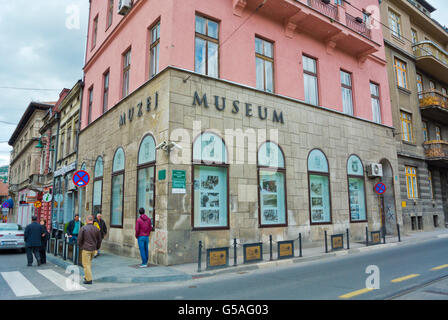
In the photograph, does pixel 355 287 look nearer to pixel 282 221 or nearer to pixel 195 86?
pixel 282 221

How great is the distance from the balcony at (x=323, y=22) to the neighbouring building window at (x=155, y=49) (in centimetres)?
346

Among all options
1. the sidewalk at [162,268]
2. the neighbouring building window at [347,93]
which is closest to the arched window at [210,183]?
the sidewalk at [162,268]

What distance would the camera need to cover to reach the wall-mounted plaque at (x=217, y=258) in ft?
30.4

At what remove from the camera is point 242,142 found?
12750 mm

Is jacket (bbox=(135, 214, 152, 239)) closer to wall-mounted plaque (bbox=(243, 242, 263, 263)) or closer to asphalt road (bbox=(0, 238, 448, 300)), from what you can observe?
asphalt road (bbox=(0, 238, 448, 300))

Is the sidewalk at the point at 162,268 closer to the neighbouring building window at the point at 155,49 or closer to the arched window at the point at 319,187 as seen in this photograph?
the arched window at the point at 319,187

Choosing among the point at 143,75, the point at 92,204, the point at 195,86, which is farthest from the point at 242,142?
the point at 92,204

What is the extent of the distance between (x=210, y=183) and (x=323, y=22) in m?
10.2

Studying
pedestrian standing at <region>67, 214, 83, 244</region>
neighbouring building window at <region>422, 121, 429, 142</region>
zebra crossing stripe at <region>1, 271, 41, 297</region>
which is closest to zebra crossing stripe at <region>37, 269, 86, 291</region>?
zebra crossing stripe at <region>1, 271, 41, 297</region>

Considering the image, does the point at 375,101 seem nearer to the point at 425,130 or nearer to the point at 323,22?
the point at 323,22

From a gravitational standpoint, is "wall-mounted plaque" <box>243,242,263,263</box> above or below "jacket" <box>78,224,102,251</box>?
below

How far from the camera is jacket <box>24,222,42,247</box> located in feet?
38.0

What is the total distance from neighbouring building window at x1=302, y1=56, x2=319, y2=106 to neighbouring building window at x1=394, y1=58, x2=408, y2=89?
982cm
